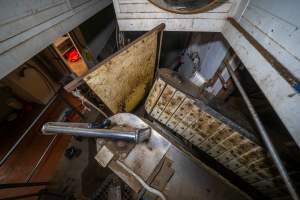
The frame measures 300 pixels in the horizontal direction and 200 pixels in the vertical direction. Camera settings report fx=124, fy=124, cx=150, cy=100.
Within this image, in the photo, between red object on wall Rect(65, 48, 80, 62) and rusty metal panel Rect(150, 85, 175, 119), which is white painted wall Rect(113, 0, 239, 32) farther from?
red object on wall Rect(65, 48, 80, 62)

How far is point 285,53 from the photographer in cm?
75

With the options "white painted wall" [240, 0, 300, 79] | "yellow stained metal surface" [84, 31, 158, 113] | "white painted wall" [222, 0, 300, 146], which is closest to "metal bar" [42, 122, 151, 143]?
"yellow stained metal surface" [84, 31, 158, 113]

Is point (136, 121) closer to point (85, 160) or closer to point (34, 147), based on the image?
point (85, 160)

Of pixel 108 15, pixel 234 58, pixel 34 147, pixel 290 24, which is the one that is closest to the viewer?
pixel 290 24

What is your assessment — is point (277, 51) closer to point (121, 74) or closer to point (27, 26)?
point (121, 74)

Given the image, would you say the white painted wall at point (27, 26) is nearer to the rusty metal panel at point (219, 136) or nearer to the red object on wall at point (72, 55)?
the rusty metal panel at point (219, 136)

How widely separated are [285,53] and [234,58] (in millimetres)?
824

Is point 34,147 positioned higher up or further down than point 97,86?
further down

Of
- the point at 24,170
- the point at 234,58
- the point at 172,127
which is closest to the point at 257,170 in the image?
the point at 172,127

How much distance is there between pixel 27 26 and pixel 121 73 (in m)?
0.84

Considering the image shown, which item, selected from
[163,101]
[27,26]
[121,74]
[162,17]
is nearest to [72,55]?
[27,26]

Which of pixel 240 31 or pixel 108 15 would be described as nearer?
pixel 240 31

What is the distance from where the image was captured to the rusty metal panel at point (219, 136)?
1.14 m

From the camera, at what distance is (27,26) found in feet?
3.32
